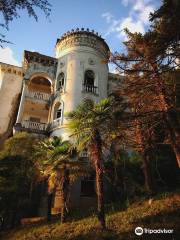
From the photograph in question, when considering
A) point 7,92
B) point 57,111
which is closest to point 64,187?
point 57,111

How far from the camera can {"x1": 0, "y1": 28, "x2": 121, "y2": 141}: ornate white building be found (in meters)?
27.2

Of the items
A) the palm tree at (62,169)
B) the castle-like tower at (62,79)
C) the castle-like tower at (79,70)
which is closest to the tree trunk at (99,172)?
the palm tree at (62,169)

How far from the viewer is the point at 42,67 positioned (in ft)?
98.3

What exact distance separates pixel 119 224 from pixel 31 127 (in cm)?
1517

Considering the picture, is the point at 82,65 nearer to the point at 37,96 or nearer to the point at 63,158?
the point at 37,96

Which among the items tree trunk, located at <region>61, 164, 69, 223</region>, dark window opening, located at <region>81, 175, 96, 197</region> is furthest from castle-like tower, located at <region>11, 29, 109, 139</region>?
tree trunk, located at <region>61, 164, 69, 223</region>

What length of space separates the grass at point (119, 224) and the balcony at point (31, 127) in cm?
1041

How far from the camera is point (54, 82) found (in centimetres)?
2972

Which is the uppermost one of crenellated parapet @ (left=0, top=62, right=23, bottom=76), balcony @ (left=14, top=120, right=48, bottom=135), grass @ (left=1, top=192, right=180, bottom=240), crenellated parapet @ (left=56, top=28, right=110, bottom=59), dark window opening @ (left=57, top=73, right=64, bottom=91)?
crenellated parapet @ (left=56, top=28, right=110, bottom=59)

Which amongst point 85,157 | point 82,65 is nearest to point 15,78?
point 82,65

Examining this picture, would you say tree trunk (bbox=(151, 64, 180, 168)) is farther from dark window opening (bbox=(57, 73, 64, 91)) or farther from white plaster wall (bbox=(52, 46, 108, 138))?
dark window opening (bbox=(57, 73, 64, 91))

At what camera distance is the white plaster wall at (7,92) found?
28.4 meters

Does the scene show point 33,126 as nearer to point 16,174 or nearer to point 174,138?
point 16,174

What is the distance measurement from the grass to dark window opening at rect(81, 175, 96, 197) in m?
4.80
